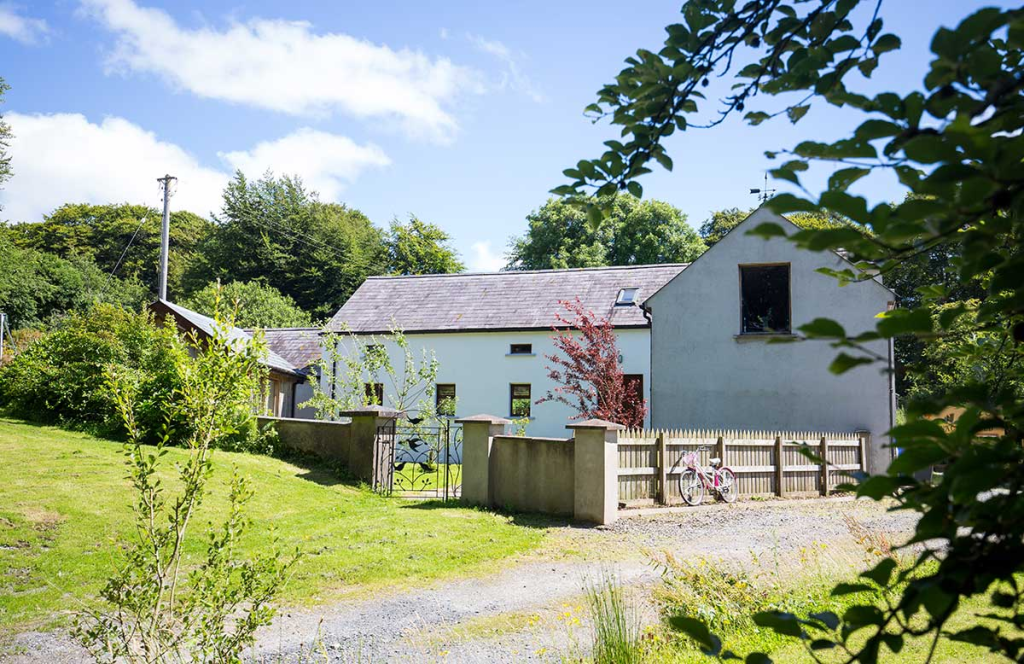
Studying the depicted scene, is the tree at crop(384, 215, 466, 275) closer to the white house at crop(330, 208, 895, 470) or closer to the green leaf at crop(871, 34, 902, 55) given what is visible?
the white house at crop(330, 208, 895, 470)

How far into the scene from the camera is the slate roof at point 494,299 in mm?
25234

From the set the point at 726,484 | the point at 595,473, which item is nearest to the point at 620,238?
the point at 726,484

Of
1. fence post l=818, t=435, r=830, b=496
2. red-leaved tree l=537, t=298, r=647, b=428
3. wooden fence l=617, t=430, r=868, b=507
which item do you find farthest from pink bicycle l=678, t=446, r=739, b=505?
red-leaved tree l=537, t=298, r=647, b=428

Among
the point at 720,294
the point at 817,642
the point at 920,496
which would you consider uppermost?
the point at 720,294

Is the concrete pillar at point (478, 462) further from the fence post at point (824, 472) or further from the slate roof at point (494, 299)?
the slate roof at point (494, 299)

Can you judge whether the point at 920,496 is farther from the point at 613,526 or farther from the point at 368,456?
the point at 368,456

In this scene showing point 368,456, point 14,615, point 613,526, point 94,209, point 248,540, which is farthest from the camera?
point 94,209

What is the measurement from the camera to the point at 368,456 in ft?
49.7

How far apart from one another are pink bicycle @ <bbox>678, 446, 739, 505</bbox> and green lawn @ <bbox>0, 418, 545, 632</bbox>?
13.3 feet

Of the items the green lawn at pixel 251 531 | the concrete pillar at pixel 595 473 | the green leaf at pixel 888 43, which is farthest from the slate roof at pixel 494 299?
the green leaf at pixel 888 43

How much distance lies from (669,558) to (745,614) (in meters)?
0.87

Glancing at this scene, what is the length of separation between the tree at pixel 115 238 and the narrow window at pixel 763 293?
4132 cm

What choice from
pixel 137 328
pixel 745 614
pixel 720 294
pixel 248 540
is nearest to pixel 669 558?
pixel 745 614

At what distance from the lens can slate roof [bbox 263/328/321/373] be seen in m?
29.5
